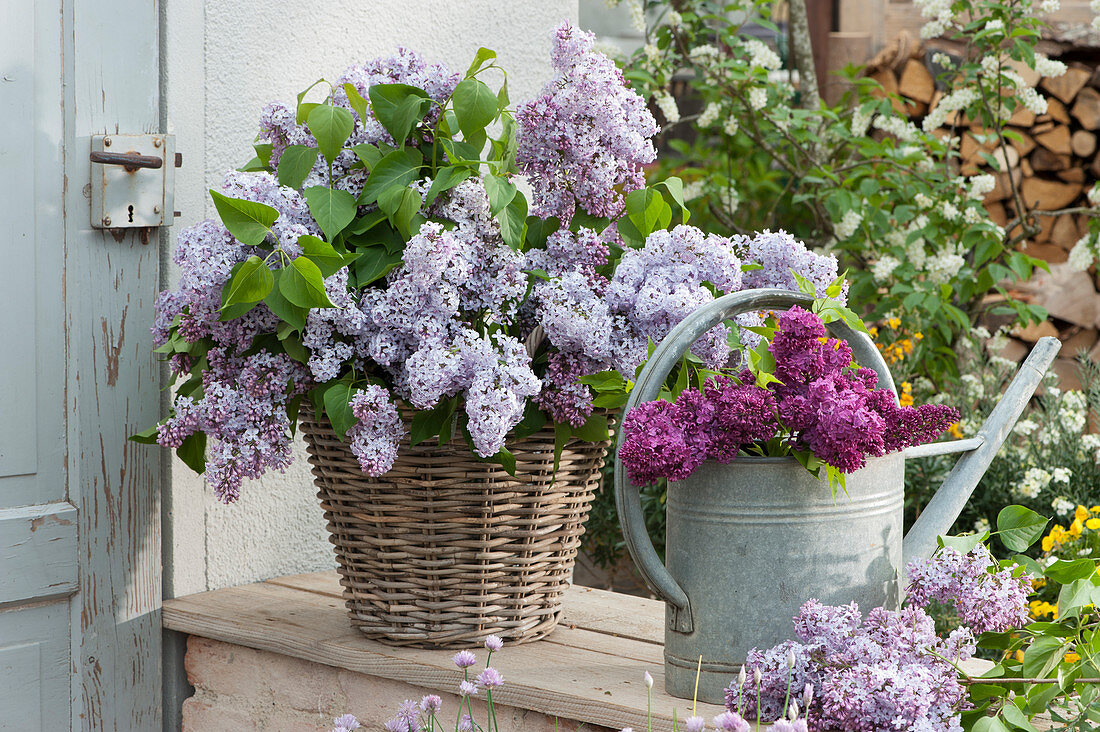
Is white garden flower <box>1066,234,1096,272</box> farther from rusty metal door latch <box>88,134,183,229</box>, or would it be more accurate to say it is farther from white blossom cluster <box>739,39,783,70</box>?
rusty metal door latch <box>88,134,183,229</box>

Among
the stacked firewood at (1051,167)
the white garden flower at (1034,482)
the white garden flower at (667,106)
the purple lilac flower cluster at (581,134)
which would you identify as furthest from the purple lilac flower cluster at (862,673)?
the stacked firewood at (1051,167)

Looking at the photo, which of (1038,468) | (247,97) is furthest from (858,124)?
(247,97)

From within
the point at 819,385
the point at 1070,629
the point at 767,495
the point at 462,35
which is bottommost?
the point at 1070,629

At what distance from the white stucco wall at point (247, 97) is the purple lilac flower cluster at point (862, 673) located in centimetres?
98

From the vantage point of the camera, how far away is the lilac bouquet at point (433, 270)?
126 centimetres

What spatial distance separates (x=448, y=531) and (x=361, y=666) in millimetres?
215

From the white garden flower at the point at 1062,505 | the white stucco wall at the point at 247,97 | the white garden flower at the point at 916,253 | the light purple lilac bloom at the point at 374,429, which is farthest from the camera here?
the white garden flower at the point at 916,253

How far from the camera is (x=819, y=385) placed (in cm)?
110

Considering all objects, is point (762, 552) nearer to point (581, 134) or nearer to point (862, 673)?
point (862, 673)

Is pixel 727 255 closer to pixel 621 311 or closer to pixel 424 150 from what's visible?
pixel 621 311

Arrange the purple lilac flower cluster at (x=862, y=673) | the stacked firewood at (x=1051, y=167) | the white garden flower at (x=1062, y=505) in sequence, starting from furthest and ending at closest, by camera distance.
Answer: the stacked firewood at (x=1051, y=167) < the white garden flower at (x=1062, y=505) < the purple lilac flower cluster at (x=862, y=673)

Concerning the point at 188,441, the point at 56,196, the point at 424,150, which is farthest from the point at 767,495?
the point at 56,196

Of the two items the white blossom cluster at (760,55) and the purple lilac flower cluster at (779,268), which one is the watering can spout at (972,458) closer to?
the purple lilac flower cluster at (779,268)

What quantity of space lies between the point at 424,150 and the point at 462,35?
30.6 inches
